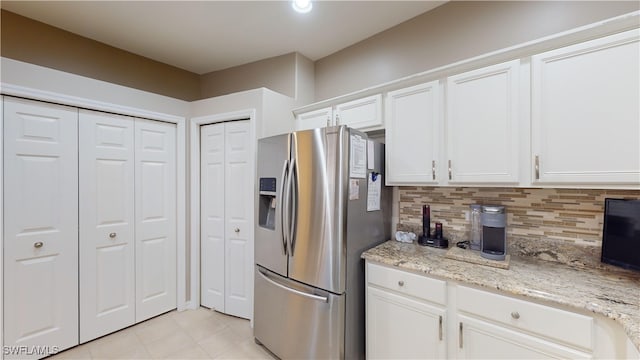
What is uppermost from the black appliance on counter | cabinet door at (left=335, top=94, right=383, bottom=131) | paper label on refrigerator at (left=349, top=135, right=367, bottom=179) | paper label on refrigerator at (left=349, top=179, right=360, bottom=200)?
cabinet door at (left=335, top=94, right=383, bottom=131)

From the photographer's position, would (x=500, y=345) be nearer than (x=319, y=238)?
Yes

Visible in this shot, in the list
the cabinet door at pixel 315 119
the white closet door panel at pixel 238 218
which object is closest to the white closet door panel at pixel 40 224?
the white closet door panel at pixel 238 218

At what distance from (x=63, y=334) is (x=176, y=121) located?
6.58 feet

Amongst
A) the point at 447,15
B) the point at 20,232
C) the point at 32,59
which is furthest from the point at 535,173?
the point at 32,59

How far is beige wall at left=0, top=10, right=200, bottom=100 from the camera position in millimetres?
2074

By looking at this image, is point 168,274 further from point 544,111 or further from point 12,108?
point 544,111

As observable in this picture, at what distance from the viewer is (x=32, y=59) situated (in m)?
2.14

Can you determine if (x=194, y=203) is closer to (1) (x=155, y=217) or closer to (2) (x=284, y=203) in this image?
(1) (x=155, y=217)

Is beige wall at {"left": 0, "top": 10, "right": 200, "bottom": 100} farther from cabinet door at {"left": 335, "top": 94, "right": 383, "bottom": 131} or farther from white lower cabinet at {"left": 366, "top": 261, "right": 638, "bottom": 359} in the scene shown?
white lower cabinet at {"left": 366, "top": 261, "right": 638, "bottom": 359}

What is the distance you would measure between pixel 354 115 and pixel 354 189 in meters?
0.73

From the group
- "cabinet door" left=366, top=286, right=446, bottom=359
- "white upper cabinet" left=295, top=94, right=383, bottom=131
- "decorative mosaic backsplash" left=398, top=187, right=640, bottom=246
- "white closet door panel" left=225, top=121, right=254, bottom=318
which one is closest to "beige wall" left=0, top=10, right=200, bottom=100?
"white closet door panel" left=225, top=121, right=254, bottom=318

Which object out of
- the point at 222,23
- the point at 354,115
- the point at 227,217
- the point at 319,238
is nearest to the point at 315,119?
the point at 354,115

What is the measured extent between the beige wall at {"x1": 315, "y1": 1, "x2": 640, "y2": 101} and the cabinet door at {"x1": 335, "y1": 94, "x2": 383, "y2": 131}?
399mm

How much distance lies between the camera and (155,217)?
267 centimetres
